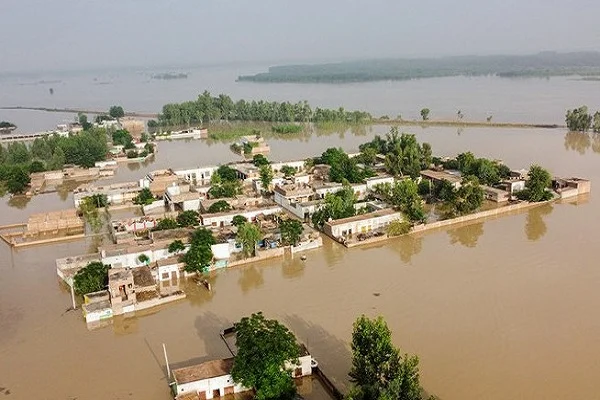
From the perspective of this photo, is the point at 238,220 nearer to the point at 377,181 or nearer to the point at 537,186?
the point at 377,181

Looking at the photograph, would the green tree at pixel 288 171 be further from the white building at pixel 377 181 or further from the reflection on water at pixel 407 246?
the reflection on water at pixel 407 246

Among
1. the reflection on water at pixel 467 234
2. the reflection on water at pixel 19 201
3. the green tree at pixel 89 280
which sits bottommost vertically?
the reflection on water at pixel 467 234

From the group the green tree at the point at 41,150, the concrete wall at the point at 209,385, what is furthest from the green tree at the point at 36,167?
the concrete wall at the point at 209,385

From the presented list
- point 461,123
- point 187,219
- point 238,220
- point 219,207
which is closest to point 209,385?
point 238,220

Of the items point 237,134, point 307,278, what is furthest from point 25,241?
point 237,134

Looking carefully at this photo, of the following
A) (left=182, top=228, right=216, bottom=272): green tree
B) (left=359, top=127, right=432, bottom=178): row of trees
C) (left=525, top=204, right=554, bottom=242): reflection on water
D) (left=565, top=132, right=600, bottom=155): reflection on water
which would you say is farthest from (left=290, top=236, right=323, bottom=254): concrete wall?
(left=565, top=132, right=600, bottom=155): reflection on water

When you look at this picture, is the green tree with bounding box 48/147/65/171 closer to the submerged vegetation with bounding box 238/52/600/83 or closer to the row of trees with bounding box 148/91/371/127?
the row of trees with bounding box 148/91/371/127
